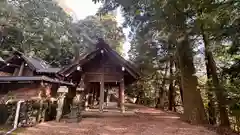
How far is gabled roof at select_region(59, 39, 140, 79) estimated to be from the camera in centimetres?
839

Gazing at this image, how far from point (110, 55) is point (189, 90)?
15.2ft

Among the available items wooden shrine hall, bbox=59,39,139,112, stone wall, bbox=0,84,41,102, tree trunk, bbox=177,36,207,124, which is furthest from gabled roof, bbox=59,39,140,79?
stone wall, bbox=0,84,41,102

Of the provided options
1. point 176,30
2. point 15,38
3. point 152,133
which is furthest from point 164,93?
point 15,38

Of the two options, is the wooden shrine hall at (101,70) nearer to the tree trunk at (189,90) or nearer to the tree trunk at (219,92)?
the tree trunk at (189,90)

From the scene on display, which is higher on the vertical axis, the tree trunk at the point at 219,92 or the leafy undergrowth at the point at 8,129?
the tree trunk at the point at 219,92

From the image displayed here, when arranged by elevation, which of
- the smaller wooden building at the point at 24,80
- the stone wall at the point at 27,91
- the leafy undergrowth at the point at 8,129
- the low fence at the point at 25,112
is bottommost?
the leafy undergrowth at the point at 8,129

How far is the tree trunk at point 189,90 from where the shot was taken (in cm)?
770

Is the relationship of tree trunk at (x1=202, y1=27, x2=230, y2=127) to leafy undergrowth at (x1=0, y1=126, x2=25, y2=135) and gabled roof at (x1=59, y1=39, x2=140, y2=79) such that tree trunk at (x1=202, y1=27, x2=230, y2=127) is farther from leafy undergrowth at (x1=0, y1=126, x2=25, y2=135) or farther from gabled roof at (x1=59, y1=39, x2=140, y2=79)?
leafy undergrowth at (x1=0, y1=126, x2=25, y2=135)

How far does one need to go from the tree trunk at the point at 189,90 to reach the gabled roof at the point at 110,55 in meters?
2.63

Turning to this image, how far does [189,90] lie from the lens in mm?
8328

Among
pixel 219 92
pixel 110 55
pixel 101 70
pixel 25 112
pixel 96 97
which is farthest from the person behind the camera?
pixel 96 97

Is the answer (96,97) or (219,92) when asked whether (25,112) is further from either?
(96,97)

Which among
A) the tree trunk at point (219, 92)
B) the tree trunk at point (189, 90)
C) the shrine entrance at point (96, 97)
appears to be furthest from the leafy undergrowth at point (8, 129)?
the tree trunk at point (219, 92)

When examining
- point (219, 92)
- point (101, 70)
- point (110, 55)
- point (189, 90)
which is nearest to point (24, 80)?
point (101, 70)
